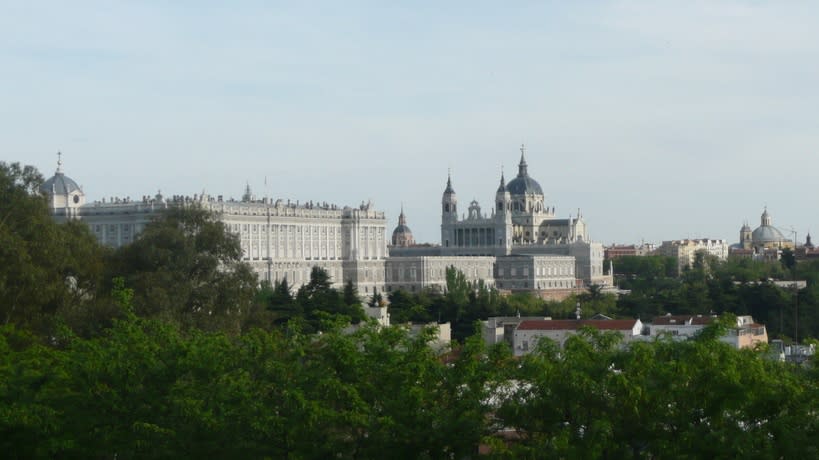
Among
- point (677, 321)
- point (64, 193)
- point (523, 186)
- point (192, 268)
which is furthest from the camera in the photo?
point (523, 186)

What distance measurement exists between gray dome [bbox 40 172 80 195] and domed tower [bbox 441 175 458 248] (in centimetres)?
5262

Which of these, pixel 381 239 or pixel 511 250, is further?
pixel 511 250

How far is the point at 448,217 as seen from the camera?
546ft

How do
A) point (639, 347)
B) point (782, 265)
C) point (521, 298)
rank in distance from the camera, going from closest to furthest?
point (639, 347), point (521, 298), point (782, 265)

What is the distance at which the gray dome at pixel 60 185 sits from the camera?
4697 inches

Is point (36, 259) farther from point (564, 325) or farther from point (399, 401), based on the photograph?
point (564, 325)

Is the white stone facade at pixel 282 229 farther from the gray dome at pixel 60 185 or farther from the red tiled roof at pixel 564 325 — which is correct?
the red tiled roof at pixel 564 325

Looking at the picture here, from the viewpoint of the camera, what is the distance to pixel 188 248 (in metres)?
52.7

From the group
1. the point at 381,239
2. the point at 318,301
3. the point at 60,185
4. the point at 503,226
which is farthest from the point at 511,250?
the point at 318,301

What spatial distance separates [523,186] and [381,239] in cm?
3717

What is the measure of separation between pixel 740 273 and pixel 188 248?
79.7 m

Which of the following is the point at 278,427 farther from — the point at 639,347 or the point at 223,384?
the point at 639,347

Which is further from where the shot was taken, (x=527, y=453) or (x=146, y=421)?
(x=146, y=421)

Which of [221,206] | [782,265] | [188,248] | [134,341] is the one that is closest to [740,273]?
[782,265]
